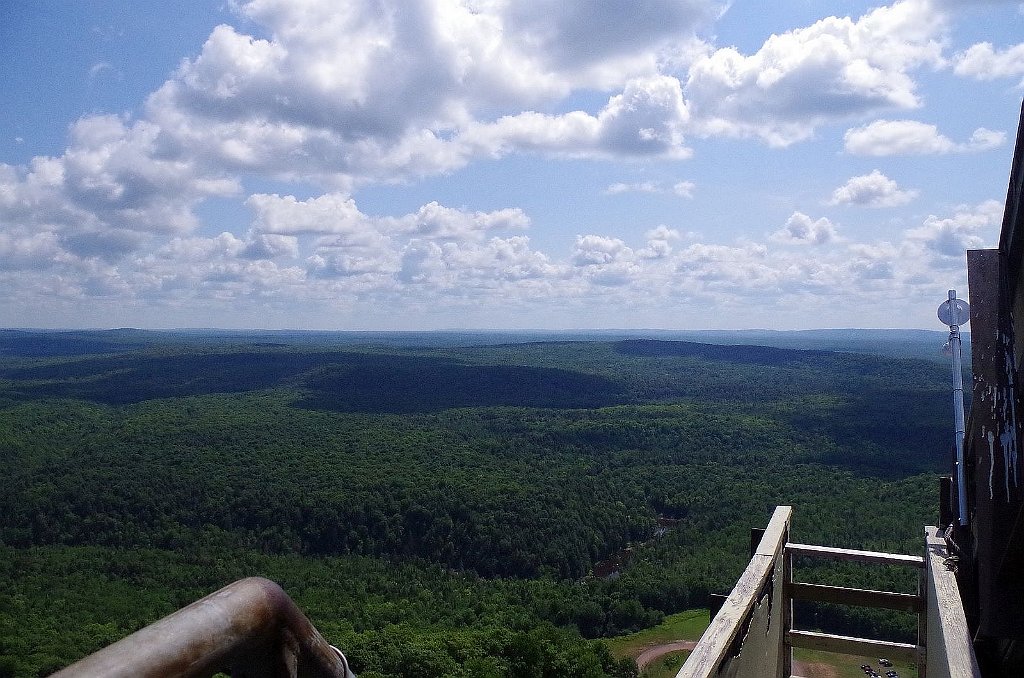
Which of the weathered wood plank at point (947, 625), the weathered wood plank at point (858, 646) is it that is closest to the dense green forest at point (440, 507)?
the weathered wood plank at point (858, 646)

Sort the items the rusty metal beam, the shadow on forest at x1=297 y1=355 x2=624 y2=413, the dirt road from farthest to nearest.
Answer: the shadow on forest at x1=297 y1=355 x2=624 y2=413 → the dirt road → the rusty metal beam

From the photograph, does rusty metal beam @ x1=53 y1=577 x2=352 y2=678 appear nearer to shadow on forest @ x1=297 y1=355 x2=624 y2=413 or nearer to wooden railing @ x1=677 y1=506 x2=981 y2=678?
wooden railing @ x1=677 y1=506 x2=981 y2=678

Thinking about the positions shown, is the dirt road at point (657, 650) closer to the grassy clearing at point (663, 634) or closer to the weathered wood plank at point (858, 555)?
the grassy clearing at point (663, 634)

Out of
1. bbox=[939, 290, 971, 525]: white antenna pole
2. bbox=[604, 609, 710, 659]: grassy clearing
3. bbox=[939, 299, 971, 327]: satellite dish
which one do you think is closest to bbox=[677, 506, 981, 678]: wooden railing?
bbox=[939, 290, 971, 525]: white antenna pole

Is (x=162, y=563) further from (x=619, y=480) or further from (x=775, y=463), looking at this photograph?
(x=775, y=463)

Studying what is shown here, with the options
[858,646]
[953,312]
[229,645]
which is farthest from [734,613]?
[229,645]

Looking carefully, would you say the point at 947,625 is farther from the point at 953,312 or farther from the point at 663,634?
the point at 663,634
